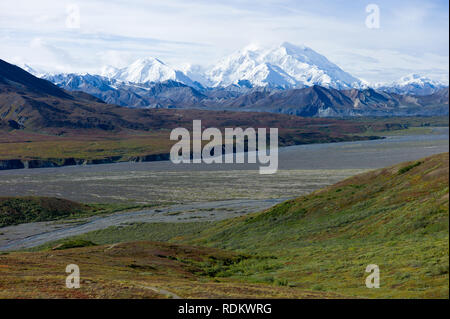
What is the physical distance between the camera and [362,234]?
49.5 m

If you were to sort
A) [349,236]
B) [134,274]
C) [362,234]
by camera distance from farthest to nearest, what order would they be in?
[349,236] → [362,234] → [134,274]

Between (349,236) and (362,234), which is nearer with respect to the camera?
(362,234)

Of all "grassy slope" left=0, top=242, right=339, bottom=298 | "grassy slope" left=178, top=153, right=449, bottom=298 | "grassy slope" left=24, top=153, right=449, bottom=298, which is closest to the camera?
"grassy slope" left=0, top=242, right=339, bottom=298

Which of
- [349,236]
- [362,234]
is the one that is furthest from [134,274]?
[362,234]

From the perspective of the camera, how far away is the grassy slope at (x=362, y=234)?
3114 cm

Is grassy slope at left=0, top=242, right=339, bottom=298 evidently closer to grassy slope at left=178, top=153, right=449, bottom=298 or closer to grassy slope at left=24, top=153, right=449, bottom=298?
grassy slope at left=24, top=153, right=449, bottom=298

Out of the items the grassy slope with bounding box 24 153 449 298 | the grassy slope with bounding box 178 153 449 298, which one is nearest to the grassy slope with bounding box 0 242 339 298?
the grassy slope with bounding box 24 153 449 298

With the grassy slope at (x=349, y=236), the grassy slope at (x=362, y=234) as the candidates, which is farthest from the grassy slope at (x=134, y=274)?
the grassy slope at (x=362, y=234)

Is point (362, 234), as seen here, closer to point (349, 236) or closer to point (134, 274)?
point (349, 236)

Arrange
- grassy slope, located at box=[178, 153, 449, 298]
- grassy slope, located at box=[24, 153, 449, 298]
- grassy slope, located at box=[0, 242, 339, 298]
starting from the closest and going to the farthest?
grassy slope, located at box=[0, 242, 339, 298] < grassy slope, located at box=[178, 153, 449, 298] < grassy slope, located at box=[24, 153, 449, 298]

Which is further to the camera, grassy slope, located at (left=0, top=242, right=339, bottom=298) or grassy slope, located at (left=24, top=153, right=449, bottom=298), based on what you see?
grassy slope, located at (left=24, top=153, right=449, bottom=298)

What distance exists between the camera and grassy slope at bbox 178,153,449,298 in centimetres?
3114

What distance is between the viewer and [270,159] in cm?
19312
